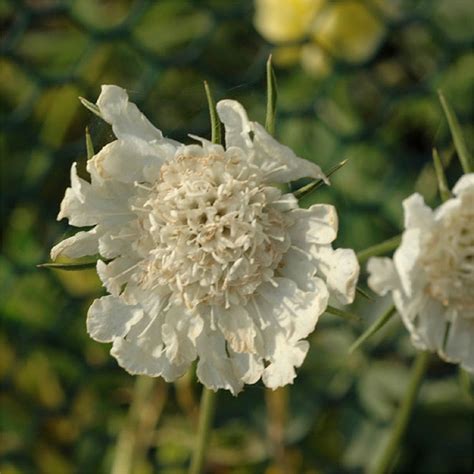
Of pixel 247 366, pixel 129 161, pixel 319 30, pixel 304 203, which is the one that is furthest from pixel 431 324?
pixel 319 30

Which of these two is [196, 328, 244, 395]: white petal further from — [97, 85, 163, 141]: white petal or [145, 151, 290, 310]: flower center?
[97, 85, 163, 141]: white petal

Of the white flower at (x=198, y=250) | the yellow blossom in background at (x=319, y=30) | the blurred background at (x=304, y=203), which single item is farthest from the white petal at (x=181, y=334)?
the yellow blossom in background at (x=319, y=30)

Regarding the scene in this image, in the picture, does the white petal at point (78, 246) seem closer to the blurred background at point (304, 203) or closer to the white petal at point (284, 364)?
the white petal at point (284, 364)

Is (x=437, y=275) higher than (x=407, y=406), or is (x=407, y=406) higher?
(x=437, y=275)

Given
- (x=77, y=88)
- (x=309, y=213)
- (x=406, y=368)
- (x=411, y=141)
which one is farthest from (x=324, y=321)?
(x=309, y=213)

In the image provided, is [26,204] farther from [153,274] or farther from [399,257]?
[399,257]

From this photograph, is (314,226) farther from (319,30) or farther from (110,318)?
(319,30)

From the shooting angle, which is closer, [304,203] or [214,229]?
[214,229]

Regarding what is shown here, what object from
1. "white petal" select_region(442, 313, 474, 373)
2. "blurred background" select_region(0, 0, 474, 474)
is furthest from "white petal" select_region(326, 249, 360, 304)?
"blurred background" select_region(0, 0, 474, 474)
